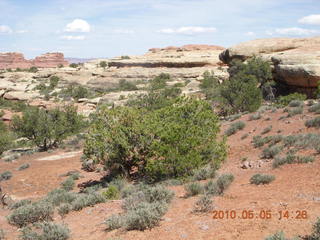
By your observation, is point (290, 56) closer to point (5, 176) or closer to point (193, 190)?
point (193, 190)

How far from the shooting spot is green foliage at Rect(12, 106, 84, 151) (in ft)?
79.0

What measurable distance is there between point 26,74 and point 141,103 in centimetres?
5125

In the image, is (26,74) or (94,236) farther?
(26,74)

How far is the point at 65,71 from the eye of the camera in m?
68.4

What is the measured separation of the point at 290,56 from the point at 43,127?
20502 mm

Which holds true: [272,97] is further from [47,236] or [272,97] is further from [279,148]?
[47,236]

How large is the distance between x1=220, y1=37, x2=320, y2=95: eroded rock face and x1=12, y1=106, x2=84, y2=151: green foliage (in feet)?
59.6

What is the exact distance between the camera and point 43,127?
79.5 feet

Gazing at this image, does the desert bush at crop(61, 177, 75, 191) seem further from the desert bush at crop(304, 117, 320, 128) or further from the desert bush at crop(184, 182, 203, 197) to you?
the desert bush at crop(304, 117, 320, 128)

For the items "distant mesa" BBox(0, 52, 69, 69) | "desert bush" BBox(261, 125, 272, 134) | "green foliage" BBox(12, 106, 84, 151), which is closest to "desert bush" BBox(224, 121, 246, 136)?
"desert bush" BBox(261, 125, 272, 134)

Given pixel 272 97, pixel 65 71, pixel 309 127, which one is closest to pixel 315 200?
pixel 309 127

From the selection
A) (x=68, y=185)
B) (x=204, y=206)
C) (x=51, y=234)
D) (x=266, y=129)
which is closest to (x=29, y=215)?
(x=51, y=234)

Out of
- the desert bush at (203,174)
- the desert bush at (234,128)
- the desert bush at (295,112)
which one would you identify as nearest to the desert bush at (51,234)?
the desert bush at (203,174)

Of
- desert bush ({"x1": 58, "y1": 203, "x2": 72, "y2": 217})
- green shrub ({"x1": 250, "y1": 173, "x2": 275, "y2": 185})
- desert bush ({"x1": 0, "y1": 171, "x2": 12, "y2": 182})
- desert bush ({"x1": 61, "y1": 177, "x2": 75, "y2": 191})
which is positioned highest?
green shrub ({"x1": 250, "y1": 173, "x2": 275, "y2": 185})
